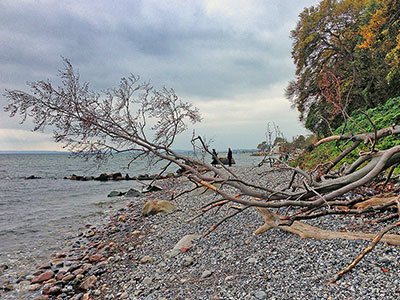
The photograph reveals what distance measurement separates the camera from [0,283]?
6.21m

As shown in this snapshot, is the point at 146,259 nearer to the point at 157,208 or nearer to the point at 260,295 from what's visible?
the point at 260,295

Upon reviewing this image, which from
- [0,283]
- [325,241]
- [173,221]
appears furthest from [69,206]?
[325,241]

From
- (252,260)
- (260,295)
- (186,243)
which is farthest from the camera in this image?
(186,243)

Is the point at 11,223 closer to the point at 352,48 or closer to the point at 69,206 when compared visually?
the point at 69,206

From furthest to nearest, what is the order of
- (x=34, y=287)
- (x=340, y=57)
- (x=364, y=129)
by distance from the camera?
(x=340, y=57), (x=364, y=129), (x=34, y=287)

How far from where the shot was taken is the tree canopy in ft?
53.0

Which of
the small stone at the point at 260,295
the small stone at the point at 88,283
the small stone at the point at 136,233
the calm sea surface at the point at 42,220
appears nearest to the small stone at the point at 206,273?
the small stone at the point at 260,295

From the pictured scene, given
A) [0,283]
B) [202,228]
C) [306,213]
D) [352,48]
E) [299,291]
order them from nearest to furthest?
[299,291]
[306,213]
[0,283]
[202,228]
[352,48]

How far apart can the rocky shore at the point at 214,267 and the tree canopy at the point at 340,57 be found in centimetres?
1126

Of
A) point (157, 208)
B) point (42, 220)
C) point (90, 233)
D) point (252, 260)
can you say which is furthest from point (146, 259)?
point (42, 220)

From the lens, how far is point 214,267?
470 cm

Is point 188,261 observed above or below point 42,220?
above

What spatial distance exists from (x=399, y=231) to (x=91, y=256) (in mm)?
6142

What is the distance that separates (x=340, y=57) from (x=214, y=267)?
1909 cm
